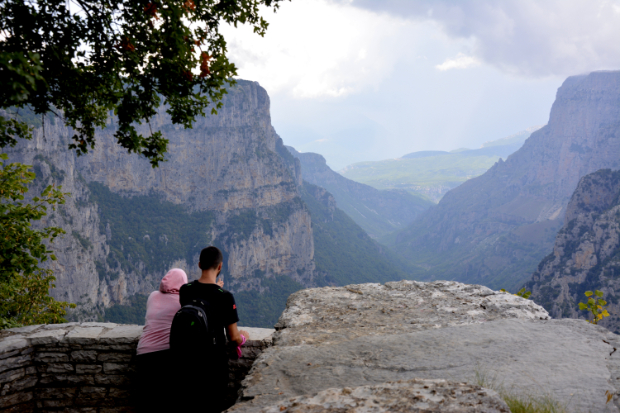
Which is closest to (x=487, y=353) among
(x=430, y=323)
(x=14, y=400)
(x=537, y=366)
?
(x=537, y=366)

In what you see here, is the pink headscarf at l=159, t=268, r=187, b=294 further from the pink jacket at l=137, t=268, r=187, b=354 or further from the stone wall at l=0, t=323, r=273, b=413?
the stone wall at l=0, t=323, r=273, b=413

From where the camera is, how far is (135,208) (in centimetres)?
11469

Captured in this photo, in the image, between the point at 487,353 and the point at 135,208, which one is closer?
the point at 487,353

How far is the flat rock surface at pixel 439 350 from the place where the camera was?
3.08 metres

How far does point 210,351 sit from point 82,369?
101 inches

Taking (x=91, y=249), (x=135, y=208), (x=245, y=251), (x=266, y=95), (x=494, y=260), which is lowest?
(x=494, y=260)

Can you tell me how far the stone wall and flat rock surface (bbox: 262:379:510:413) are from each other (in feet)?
6.70

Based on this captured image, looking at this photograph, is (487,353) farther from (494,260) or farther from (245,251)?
(494,260)

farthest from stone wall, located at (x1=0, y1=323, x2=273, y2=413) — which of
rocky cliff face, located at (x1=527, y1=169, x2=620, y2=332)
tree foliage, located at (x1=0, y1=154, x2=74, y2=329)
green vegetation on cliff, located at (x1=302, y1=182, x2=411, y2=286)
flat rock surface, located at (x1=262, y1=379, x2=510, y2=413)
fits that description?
green vegetation on cliff, located at (x1=302, y1=182, x2=411, y2=286)

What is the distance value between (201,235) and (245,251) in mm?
14676

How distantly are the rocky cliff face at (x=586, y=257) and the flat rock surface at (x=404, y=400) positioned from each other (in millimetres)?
72218

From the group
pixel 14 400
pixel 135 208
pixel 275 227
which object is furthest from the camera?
pixel 275 227

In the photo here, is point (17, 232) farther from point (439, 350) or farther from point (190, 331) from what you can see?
point (439, 350)

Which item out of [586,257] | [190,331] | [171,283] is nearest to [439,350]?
[190,331]
